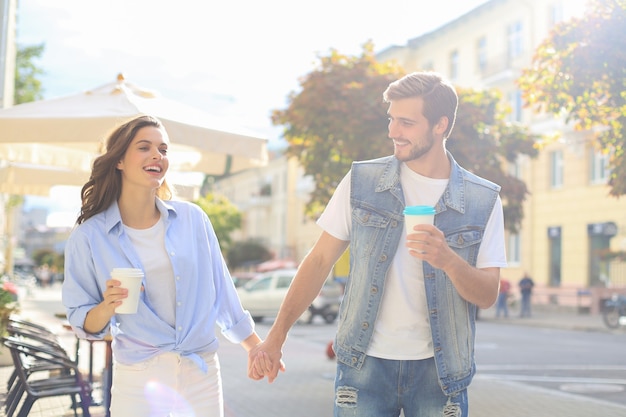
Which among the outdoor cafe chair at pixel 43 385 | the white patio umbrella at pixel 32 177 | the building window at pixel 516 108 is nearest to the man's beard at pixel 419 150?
the outdoor cafe chair at pixel 43 385

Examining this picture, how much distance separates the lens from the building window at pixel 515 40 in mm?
37731

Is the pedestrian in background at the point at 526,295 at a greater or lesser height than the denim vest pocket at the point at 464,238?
lesser

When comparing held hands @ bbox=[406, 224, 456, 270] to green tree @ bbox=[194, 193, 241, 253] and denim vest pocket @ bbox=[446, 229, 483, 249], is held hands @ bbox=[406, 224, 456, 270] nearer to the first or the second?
denim vest pocket @ bbox=[446, 229, 483, 249]

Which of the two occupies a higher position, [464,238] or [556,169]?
[556,169]

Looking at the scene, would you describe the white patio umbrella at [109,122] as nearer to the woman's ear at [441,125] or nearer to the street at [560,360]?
the woman's ear at [441,125]

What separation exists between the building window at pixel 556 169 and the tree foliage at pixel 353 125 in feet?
69.3

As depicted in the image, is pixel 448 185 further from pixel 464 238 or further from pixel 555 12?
pixel 555 12

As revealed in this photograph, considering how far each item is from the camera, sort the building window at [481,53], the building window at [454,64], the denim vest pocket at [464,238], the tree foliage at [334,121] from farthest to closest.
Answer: the building window at [454,64] < the building window at [481,53] < the tree foliage at [334,121] < the denim vest pocket at [464,238]

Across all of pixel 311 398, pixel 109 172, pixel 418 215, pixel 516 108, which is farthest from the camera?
pixel 516 108

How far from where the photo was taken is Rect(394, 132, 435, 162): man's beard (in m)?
3.43

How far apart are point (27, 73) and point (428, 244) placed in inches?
1179

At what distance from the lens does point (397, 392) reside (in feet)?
10.9

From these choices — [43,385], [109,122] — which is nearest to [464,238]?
[43,385]

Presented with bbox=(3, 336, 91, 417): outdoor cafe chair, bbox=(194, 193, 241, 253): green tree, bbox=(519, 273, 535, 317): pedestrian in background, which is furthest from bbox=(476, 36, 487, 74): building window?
bbox=(3, 336, 91, 417): outdoor cafe chair
